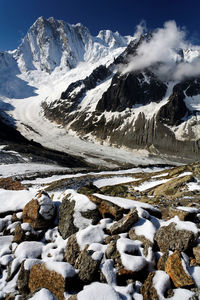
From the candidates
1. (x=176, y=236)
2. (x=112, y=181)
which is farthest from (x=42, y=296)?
(x=112, y=181)

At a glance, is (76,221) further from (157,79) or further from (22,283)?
(157,79)

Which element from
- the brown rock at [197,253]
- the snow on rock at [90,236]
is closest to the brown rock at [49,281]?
the snow on rock at [90,236]

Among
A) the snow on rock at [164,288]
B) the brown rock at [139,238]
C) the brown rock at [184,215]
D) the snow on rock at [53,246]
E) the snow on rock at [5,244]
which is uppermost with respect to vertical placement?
the brown rock at [184,215]

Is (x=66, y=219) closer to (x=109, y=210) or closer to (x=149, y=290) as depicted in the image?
(x=109, y=210)

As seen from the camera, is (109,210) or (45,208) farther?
(45,208)

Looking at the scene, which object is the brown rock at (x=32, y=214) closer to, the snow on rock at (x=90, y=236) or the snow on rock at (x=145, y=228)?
the snow on rock at (x=90, y=236)

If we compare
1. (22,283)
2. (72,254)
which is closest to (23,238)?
(22,283)

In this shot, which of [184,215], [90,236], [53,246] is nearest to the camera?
[90,236]

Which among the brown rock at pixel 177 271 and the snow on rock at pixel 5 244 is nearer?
the brown rock at pixel 177 271
